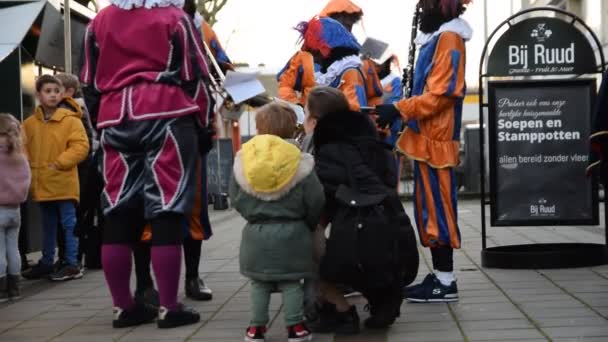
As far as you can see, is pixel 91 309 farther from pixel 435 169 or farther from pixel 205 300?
pixel 435 169

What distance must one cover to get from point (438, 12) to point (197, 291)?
2267mm

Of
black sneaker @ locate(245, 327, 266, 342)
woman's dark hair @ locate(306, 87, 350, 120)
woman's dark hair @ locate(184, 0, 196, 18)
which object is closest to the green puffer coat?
black sneaker @ locate(245, 327, 266, 342)

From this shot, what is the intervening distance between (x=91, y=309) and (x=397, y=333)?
2177 mm

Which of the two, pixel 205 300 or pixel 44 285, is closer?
pixel 205 300

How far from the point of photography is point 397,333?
17.8 feet

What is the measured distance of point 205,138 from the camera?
19.9ft

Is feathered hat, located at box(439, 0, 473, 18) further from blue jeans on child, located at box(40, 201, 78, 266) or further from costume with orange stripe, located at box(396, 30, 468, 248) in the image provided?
blue jeans on child, located at box(40, 201, 78, 266)

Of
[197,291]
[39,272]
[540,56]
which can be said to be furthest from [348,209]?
[39,272]

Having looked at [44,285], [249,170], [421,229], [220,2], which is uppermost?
[220,2]

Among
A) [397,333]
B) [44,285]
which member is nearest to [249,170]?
[397,333]

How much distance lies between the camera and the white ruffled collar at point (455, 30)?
20.8 ft

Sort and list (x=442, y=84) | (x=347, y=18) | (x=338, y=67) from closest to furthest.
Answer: (x=442, y=84) < (x=338, y=67) < (x=347, y=18)

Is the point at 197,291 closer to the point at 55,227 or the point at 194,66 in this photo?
the point at 194,66

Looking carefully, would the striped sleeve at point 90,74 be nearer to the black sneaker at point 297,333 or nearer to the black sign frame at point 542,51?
the black sneaker at point 297,333
